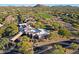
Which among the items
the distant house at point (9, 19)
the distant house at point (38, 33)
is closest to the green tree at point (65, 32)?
the distant house at point (38, 33)

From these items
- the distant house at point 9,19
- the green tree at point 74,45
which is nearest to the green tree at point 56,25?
A: the green tree at point 74,45

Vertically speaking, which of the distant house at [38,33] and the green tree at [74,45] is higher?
the distant house at [38,33]

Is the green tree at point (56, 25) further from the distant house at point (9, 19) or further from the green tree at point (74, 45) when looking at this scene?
the distant house at point (9, 19)

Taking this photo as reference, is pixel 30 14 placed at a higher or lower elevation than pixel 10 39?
higher

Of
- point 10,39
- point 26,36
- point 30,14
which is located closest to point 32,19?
point 30,14

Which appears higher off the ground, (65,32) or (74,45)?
(65,32)

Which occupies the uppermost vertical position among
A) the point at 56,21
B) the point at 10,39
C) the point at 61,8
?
the point at 61,8

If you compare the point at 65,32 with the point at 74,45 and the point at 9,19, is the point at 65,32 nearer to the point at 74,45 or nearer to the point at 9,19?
the point at 74,45

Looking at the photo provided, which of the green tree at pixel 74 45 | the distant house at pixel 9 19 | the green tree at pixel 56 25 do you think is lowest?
the green tree at pixel 74 45

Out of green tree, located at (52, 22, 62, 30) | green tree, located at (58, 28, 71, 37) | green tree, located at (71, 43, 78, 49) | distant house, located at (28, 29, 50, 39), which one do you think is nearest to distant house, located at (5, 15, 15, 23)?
distant house, located at (28, 29, 50, 39)

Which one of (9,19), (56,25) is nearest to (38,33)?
(56,25)
